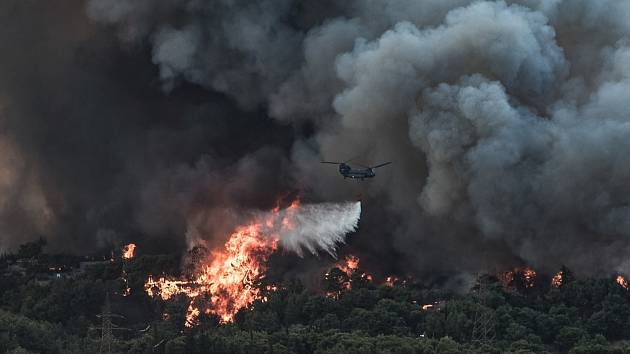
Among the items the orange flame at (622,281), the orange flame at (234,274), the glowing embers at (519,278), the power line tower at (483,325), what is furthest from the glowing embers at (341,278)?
the orange flame at (622,281)

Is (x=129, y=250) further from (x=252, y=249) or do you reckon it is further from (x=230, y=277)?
(x=252, y=249)

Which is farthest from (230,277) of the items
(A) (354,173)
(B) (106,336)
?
(B) (106,336)

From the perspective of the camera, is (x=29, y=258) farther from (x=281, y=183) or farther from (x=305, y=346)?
(x=305, y=346)

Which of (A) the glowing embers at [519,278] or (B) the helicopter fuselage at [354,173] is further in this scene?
(A) the glowing embers at [519,278]

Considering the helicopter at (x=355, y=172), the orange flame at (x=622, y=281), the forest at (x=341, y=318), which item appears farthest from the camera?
the helicopter at (x=355, y=172)

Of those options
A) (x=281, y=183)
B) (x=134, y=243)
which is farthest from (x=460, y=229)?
(x=134, y=243)

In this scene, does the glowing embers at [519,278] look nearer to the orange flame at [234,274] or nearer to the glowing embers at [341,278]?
the glowing embers at [341,278]
